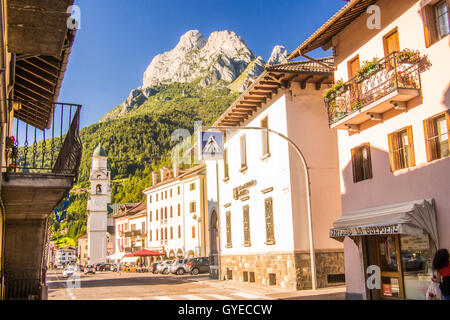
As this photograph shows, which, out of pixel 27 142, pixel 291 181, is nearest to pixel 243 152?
pixel 291 181

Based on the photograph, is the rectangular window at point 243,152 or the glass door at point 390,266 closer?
the glass door at point 390,266

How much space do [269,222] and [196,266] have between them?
Result: 2218 centimetres

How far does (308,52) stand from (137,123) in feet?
265

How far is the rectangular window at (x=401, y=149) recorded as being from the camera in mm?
14203

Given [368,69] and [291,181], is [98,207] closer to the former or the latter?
[291,181]

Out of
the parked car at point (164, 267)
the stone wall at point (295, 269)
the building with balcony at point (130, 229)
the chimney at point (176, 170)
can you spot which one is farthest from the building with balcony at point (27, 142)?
the building with balcony at point (130, 229)

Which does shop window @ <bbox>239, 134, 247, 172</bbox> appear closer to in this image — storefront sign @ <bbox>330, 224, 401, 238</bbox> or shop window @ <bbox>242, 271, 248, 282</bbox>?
shop window @ <bbox>242, 271, 248, 282</bbox>

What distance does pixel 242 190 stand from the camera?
28.6 m

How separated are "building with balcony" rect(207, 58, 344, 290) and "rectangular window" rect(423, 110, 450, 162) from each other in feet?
22.3

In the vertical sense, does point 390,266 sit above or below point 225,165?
below

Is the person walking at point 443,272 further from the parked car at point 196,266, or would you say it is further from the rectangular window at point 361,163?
the parked car at point 196,266

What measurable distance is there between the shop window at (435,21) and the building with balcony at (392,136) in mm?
28

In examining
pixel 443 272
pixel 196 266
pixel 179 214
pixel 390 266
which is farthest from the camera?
pixel 179 214

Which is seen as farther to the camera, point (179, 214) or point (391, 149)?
point (179, 214)
